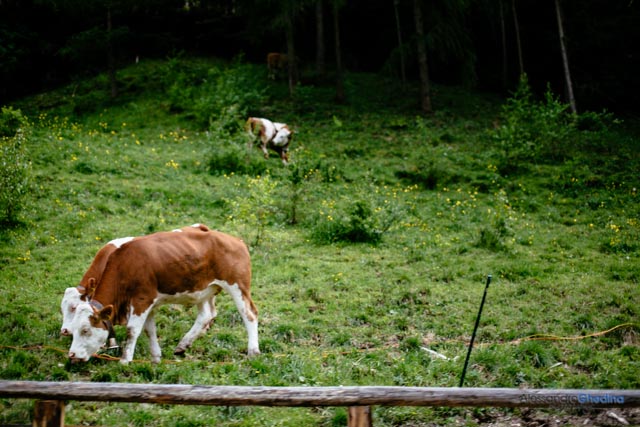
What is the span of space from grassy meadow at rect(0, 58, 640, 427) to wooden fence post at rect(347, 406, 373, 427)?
3.52 feet

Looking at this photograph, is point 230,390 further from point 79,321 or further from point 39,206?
point 39,206

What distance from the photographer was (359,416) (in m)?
4.75

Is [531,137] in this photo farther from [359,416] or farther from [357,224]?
[359,416]

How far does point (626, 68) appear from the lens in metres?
28.8

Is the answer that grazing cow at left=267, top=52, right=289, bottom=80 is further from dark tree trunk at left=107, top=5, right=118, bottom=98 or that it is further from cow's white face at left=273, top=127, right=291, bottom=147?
cow's white face at left=273, top=127, right=291, bottom=147

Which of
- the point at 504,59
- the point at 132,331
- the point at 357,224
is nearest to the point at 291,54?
the point at 504,59

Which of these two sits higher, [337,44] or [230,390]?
[337,44]

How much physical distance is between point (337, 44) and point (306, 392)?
21479 millimetres

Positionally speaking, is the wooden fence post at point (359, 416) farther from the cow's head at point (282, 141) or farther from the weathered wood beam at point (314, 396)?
the cow's head at point (282, 141)

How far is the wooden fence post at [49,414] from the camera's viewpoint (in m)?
4.71

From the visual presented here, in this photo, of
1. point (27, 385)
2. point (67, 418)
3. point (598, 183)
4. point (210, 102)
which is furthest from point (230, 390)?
point (210, 102)

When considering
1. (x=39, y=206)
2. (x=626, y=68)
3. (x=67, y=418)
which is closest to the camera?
(x=67, y=418)

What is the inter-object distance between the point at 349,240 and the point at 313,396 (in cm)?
836

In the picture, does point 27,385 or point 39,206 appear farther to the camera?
point 39,206
